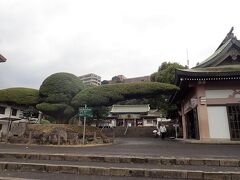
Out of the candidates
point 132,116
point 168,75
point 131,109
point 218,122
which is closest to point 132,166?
point 218,122

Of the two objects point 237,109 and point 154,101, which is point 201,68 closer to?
point 237,109

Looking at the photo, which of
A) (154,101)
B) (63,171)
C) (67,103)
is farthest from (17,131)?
(154,101)

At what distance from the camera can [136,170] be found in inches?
224

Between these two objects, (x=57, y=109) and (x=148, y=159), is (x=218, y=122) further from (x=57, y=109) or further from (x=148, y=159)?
(x=57, y=109)

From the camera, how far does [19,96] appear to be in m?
17.5

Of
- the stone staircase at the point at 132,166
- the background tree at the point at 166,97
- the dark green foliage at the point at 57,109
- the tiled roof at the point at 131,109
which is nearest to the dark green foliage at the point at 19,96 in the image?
the dark green foliage at the point at 57,109

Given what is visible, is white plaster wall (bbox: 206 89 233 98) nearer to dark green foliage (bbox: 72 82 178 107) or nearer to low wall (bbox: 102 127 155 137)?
dark green foliage (bbox: 72 82 178 107)

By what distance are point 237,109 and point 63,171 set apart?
45.0 feet

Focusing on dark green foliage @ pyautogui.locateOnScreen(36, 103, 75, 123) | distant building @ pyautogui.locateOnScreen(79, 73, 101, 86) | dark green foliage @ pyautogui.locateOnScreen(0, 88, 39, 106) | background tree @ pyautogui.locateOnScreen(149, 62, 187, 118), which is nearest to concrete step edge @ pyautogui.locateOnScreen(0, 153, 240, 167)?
dark green foliage @ pyautogui.locateOnScreen(36, 103, 75, 123)

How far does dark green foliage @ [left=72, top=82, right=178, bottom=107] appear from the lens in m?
16.5

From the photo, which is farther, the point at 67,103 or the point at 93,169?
the point at 67,103

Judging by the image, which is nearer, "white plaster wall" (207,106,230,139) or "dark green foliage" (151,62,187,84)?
"white plaster wall" (207,106,230,139)

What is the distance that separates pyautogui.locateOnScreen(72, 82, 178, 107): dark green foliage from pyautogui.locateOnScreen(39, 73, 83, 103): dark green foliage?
0.78 metres

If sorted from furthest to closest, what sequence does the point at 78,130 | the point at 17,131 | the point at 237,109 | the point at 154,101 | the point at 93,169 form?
the point at 154,101
the point at 17,131
the point at 78,130
the point at 237,109
the point at 93,169
